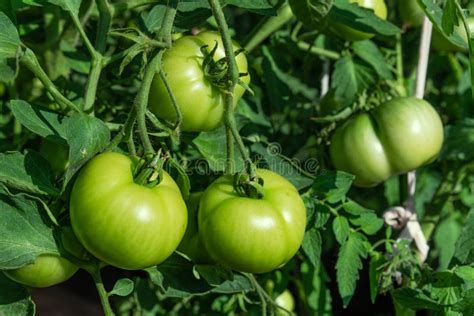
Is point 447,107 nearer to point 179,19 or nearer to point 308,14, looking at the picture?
point 308,14

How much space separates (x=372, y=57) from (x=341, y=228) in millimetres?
325

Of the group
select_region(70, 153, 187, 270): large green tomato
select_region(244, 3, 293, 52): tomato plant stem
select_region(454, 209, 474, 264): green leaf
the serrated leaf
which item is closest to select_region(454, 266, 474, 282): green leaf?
select_region(454, 209, 474, 264): green leaf

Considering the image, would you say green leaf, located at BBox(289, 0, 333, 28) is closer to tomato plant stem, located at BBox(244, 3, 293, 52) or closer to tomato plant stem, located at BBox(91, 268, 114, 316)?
tomato plant stem, located at BBox(244, 3, 293, 52)

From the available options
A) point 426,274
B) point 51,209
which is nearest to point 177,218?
point 51,209

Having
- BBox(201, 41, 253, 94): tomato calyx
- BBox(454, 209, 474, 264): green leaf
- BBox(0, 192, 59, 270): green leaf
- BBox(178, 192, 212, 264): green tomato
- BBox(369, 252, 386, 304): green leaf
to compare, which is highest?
BBox(201, 41, 253, 94): tomato calyx

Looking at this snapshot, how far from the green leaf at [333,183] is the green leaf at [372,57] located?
258 millimetres

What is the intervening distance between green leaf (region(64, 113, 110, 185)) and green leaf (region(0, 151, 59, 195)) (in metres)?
0.06

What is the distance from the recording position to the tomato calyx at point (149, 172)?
0.73 metres

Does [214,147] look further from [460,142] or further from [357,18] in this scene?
[460,142]

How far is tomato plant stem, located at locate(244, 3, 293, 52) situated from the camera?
1.29 m

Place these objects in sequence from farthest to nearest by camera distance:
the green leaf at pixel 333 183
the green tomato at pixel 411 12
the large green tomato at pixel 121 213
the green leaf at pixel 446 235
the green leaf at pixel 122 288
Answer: the green leaf at pixel 446 235
the green tomato at pixel 411 12
the green leaf at pixel 333 183
the green leaf at pixel 122 288
the large green tomato at pixel 121 213

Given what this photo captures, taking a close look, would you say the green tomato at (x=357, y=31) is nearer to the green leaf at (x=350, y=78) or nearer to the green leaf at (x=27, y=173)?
the green leaf at (x=350, y=78)

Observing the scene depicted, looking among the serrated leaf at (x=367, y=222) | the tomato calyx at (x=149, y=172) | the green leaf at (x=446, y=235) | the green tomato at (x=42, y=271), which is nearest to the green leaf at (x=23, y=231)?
the green tomato at (x=42, y=271)

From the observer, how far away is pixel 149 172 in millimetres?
738
